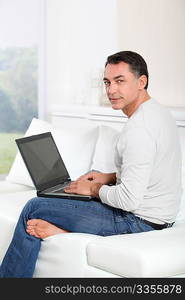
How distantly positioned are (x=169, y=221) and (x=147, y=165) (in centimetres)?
35

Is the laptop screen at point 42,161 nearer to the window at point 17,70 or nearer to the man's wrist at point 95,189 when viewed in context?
the man's wrist at point 95,189

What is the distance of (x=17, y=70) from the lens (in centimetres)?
534

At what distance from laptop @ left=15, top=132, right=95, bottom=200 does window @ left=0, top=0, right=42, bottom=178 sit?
6.61 feet

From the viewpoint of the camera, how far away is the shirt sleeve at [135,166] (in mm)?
2611

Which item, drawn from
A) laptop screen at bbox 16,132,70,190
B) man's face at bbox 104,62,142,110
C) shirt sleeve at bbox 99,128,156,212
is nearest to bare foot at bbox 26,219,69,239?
laptop screen at bbox 16,132,70,190

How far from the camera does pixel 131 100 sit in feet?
9.15

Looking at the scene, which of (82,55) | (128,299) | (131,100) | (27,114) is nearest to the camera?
(128,299)

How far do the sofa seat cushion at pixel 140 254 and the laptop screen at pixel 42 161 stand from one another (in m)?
0.55

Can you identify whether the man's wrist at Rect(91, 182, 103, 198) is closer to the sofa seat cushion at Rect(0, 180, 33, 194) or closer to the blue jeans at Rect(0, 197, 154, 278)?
the blue jeans at Rect(0, 197, 154, 278)

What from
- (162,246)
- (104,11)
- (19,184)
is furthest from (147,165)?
(104,11)

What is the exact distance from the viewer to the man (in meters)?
2.64

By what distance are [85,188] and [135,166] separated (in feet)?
1.17

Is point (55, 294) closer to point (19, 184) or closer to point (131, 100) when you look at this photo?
point (131, 100)

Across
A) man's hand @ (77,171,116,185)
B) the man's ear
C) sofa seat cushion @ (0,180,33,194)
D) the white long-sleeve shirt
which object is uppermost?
the man's ear
